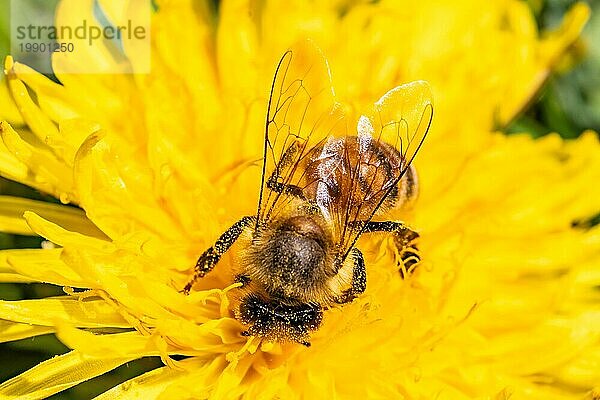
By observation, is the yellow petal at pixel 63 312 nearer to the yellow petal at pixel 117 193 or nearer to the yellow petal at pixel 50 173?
the yellow petal at pixel 117 193

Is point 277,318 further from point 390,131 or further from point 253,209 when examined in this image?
point 390,131

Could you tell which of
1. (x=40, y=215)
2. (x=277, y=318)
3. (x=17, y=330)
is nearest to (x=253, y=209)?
(x=277, y=318)

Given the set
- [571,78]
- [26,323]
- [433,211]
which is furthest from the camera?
[571,78]

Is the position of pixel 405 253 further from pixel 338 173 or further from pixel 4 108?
pixel 4 108

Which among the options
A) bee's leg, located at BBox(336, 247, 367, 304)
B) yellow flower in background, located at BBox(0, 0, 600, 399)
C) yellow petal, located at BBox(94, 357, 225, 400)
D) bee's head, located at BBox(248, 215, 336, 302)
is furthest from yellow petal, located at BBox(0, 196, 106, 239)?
bee's leg, located at BBox(336, 247, 367, 304)

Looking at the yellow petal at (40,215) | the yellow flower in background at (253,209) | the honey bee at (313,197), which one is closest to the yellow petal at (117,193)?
the yellow flower in background at (253,209)

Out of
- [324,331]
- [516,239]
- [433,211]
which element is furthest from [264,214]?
[516,239]
